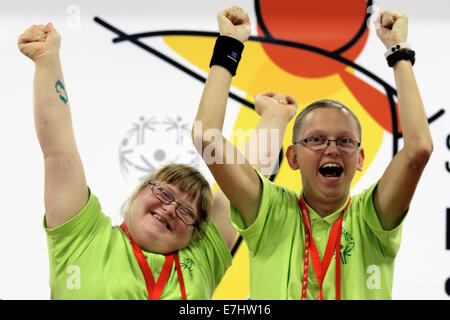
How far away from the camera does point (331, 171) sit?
145 centimetres

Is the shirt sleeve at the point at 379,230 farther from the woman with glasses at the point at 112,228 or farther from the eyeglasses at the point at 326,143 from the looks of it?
the woman with glasses at the point at 112,228

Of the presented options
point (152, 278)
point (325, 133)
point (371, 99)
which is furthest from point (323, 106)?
point (371, 99)

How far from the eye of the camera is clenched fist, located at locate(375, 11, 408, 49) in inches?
53.6

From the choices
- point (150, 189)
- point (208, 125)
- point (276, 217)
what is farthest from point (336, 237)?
point (150, 189)

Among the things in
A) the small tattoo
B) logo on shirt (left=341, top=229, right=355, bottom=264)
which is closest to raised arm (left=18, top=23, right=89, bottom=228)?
the small tattoo

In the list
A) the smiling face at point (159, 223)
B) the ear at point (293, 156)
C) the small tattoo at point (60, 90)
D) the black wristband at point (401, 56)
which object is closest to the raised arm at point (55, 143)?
the small tattoo at point (60, 90)

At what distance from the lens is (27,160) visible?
90.9 inches

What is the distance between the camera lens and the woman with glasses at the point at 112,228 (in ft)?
4.63

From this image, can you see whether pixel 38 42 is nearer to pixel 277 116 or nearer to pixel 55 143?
pixel 55 143

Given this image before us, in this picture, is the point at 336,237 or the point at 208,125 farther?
the point at 336,237

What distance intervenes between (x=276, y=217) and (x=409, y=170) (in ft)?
1.21

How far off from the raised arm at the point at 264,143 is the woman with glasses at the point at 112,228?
7 centimetres

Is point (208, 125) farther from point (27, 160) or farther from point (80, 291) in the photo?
point (27, 160)

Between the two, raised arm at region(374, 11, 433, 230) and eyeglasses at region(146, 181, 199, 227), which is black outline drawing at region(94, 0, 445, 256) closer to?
eyeglasses at region(146, 181, 199, 227)
